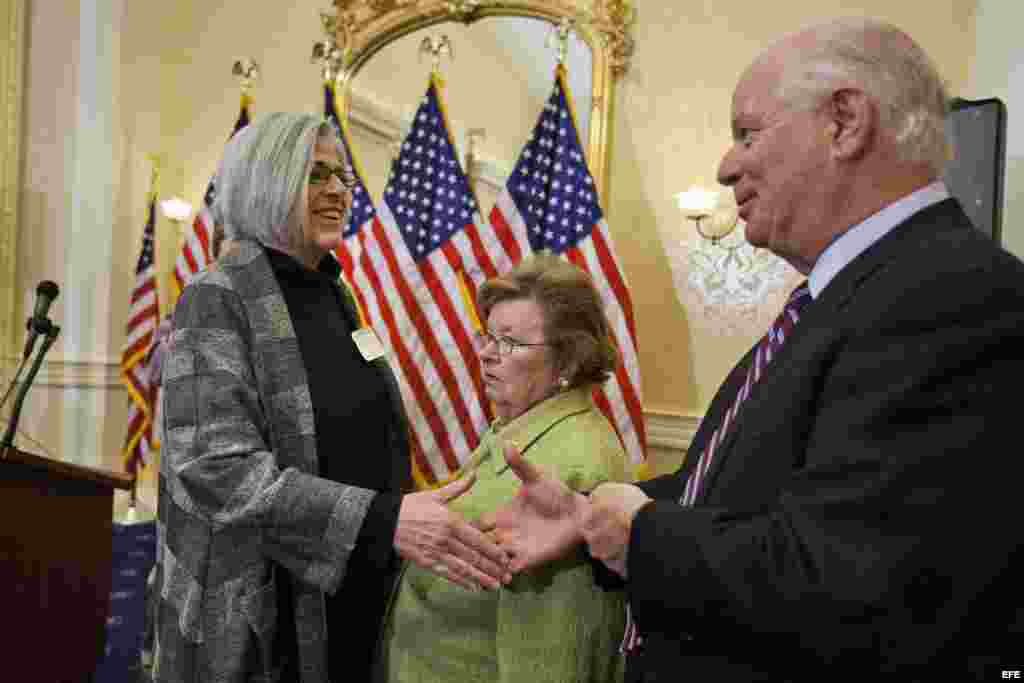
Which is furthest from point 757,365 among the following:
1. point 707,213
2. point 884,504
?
point 707,213

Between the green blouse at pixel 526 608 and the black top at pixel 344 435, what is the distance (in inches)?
5.0

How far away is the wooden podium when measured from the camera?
2279 mm

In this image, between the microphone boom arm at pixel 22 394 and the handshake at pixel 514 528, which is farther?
the microphone boom arm at pixel 22 394

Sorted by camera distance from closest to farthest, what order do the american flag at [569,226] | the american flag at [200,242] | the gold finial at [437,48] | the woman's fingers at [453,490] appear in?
the woman's fingers at [453,490], the american flag at [569,226], the gold finial at [437,48], the american flag at [200,242]

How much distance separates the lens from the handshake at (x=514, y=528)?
40.1 inches

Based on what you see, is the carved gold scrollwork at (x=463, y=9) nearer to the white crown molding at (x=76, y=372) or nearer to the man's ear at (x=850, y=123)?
the white crown molding at (x=76, y=372)

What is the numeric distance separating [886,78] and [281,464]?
1214 mm

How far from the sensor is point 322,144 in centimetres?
176

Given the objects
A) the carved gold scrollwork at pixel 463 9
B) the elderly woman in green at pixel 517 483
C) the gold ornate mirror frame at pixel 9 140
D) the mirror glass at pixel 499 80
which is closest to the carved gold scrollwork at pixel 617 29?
the mirror glass at pixel 499 80

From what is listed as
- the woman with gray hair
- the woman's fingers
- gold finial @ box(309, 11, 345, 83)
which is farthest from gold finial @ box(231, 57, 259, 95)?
the woman's fingers

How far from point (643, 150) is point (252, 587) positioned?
3.27m

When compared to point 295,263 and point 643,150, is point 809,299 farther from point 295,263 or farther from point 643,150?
point 643,150

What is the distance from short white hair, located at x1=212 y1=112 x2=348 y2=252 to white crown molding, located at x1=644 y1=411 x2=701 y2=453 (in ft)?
8.95

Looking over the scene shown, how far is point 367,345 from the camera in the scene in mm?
1812
